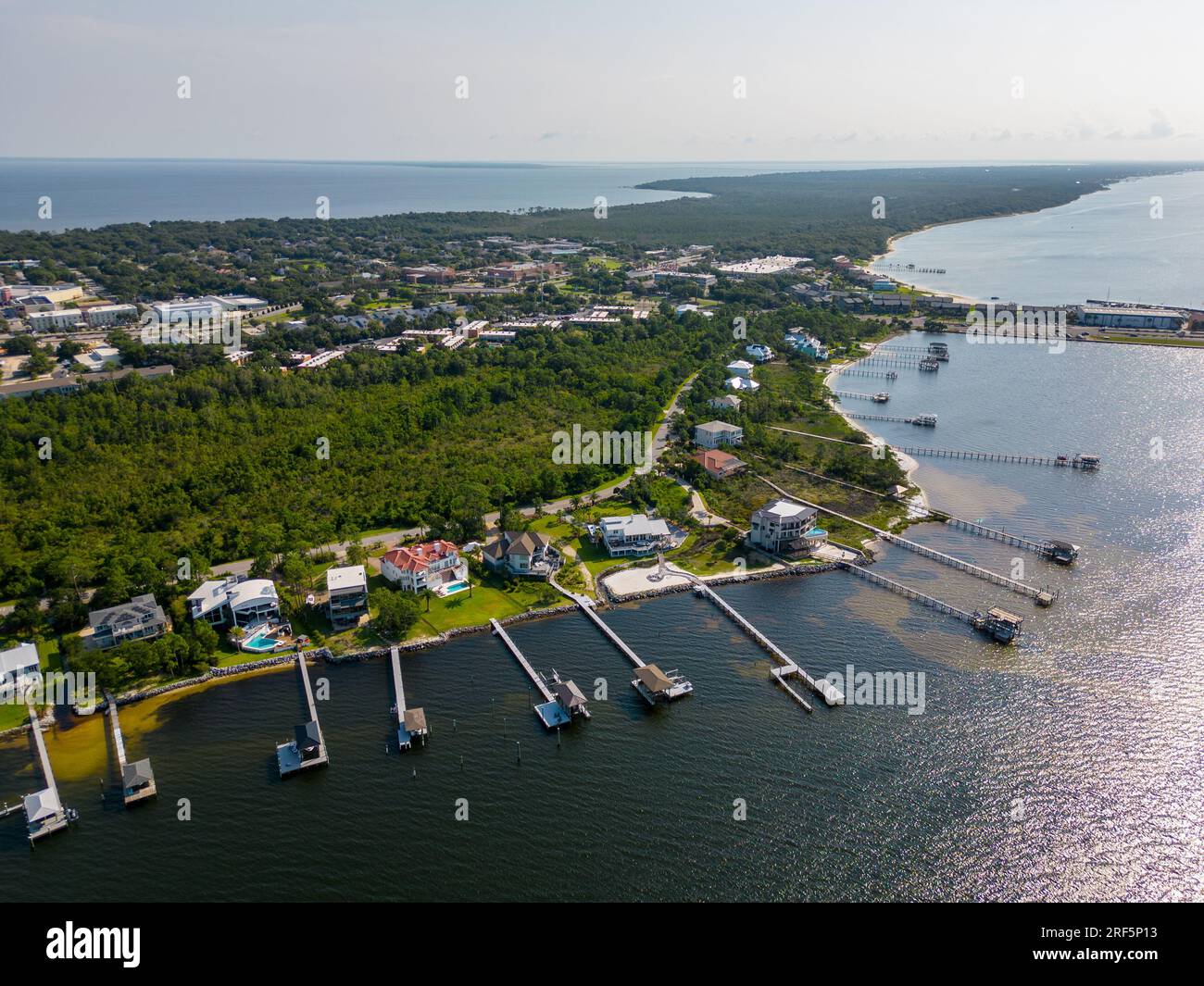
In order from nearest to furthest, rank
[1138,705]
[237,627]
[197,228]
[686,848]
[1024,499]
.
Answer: [686,848], [1138,705], [237,627], [1024,499], [197,228]

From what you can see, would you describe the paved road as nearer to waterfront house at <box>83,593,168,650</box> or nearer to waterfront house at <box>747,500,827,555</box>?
waterfront house at <box>747,500,827,555</box>

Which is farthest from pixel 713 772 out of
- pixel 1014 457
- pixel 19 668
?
pixel 1014 457

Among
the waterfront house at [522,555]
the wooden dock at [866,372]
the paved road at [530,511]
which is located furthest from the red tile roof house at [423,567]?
the wooden dock at [866,372]

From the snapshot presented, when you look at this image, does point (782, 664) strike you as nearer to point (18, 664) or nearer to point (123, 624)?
point (123, 624)

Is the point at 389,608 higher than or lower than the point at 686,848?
higher

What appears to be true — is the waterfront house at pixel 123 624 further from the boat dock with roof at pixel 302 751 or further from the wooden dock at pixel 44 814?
the boat dock with roof at pixel 302 751

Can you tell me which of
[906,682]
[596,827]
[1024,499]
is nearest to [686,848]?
[596,827]

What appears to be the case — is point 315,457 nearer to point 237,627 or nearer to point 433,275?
point 237,627
